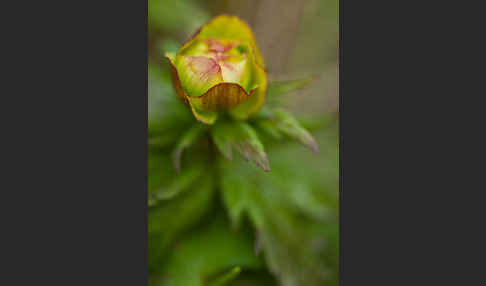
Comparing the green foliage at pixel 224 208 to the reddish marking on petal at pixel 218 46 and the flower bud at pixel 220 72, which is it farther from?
the reddish marking on petal at pixel 218 46

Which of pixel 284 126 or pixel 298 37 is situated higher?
pixel 298 37

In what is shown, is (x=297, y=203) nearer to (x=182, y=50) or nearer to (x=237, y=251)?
(x=237, y=251)

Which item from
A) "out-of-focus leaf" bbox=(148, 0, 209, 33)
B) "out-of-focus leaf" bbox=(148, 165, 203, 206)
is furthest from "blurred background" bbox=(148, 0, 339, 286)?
"out-of-focus leaf" bbox=(148, 165, 203, 206)

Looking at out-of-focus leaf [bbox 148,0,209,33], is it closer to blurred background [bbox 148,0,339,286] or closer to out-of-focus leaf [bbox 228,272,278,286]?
blurred background [bbox 148,0,339,286]

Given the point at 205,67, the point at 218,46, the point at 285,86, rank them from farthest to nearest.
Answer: the point at 285,86
the point at 218,46
the point at 205,67

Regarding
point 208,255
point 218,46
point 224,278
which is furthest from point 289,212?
point 218,46

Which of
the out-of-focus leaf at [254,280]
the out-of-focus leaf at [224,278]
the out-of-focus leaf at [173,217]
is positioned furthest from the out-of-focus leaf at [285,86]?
the out-of-focus leaf at [254,280]

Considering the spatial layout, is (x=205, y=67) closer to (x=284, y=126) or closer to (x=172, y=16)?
(x=284, y=126)
